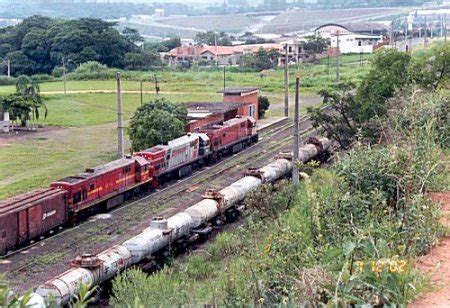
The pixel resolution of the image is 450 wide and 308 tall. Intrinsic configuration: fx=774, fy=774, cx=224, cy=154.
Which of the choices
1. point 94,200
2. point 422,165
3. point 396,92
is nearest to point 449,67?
point 396,92

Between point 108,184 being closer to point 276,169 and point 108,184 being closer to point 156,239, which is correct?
point 276,169

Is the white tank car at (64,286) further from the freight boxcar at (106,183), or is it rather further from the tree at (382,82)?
the tree at (382,82)

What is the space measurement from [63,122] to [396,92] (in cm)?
2414

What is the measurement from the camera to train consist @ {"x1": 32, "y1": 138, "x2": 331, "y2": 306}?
15.3m

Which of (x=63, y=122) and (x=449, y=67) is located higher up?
(x=449, y=67)

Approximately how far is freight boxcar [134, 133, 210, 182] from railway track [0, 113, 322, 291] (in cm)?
50

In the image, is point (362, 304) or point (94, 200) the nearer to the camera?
point (362, 304)

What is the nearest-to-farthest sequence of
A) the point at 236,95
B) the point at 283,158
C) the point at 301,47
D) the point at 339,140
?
the point at 283,158 → the point at 339,140 → the point at 236,95 → the point at 301,47

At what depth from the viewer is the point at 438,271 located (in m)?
10.0

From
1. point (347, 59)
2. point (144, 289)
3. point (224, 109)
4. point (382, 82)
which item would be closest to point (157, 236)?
point (144, 289)

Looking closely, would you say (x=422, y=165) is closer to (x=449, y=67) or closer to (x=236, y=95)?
(x=449, y=67)

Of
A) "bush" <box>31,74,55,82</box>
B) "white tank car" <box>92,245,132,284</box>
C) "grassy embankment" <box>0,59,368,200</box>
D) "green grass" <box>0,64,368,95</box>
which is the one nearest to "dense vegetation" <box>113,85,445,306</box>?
"white tank car" <box>92,245,132,284</box>

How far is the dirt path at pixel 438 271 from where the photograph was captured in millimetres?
8938

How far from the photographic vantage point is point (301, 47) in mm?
83438
